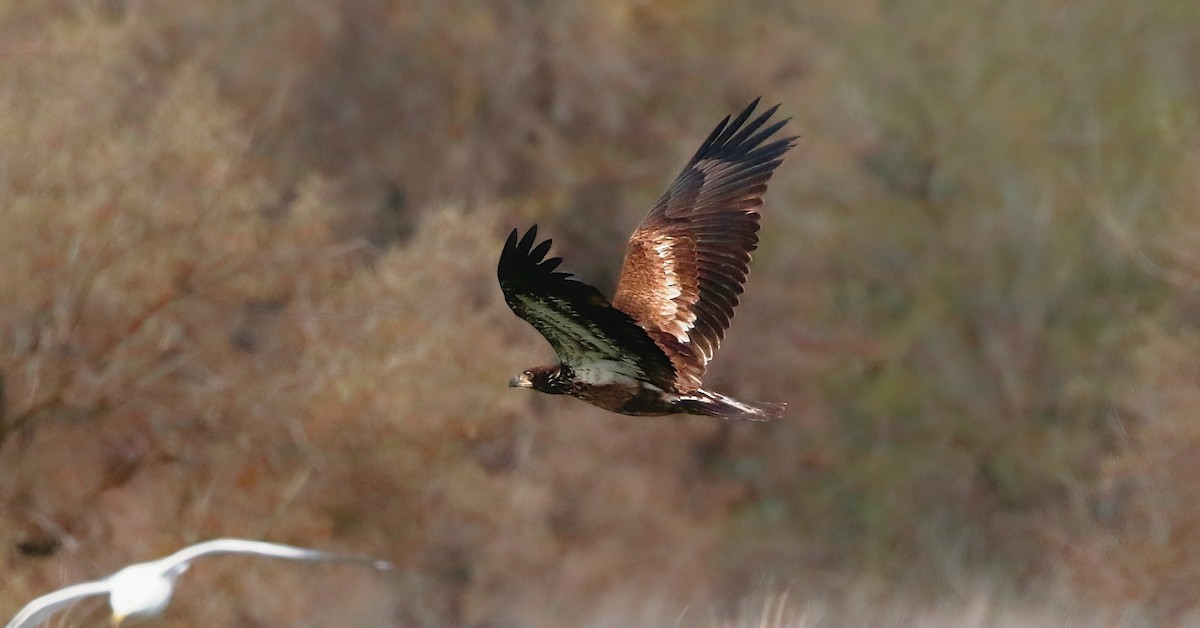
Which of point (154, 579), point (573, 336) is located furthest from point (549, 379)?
point (154, 579)

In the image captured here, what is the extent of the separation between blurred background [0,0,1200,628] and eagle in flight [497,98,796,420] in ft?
3.38

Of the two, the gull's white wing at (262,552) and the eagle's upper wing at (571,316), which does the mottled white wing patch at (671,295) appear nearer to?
the eagle's upper wing at (571,316)

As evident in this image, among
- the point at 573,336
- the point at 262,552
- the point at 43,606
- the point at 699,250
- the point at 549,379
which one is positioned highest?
the point at 699,250

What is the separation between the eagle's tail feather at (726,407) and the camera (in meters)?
8.52

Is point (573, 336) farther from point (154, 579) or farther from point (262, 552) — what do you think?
point (154, 579)

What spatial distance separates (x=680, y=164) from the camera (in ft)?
78.4

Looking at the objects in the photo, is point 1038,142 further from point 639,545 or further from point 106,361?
point 106,361

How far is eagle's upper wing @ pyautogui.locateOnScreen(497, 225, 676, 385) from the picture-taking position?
A: 7695 millimetres

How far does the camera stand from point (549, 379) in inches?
352

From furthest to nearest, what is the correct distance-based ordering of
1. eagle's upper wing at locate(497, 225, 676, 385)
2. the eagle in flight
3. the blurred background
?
the blurred background, the eagle in flight, eagle's upper wing at locate(497, 225, 676, 385)

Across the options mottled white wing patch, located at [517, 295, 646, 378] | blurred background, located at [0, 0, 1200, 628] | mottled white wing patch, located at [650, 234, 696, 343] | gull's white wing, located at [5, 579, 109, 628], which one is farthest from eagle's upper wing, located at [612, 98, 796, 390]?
gull's white wing, located at [5, 579, 109, 628]

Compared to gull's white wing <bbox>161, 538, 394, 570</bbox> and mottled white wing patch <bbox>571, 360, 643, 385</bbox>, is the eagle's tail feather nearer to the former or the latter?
mottled white wing patch <bbox>571, 360, 643, 385</bbox>

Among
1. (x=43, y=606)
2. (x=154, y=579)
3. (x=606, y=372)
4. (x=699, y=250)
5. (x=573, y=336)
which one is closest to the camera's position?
(x=573, y=336)

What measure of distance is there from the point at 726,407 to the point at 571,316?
2.50 ft
